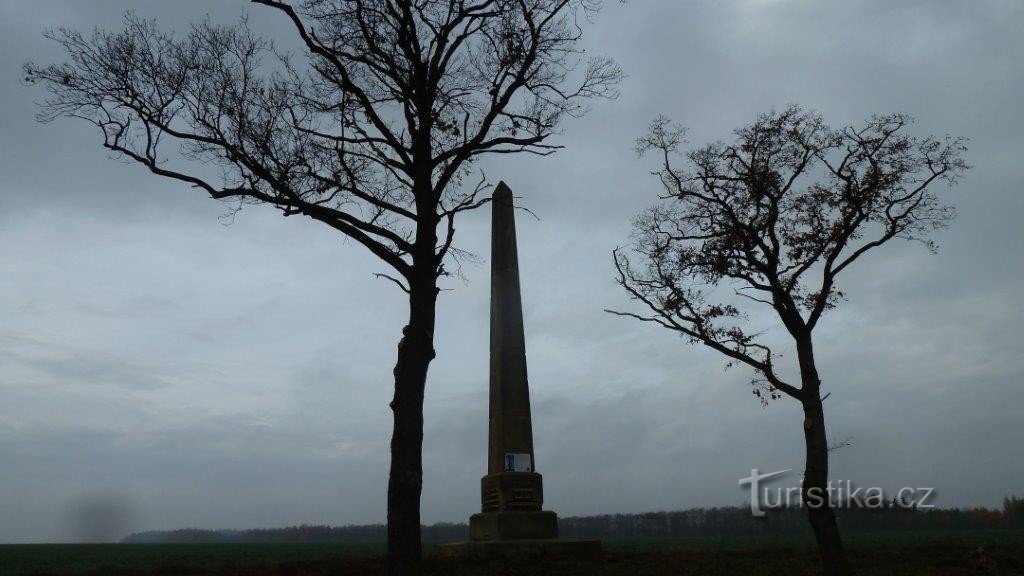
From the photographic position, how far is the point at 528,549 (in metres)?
14.6

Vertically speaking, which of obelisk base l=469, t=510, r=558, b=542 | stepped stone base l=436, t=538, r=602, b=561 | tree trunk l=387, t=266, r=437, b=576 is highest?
tree trunk l=387, t=266, r=437, b=576

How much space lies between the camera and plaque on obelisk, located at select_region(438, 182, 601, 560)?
1495 centimetres

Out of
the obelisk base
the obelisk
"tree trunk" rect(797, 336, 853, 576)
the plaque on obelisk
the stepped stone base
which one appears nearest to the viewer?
"tree trunk" rect(797, 336, 853, 576)

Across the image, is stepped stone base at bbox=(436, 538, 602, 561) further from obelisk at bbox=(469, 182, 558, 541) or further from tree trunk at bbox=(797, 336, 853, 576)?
tree trunk at bbox=(797, 336, 853, 576)

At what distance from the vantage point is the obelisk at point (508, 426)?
1545cm

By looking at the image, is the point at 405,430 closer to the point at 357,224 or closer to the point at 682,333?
the point at 357,224

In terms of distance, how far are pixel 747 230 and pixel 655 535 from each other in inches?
1850

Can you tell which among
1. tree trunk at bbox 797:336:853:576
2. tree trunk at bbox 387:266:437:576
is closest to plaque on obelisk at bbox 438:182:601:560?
tree trunk at bbox 797:336:853:576

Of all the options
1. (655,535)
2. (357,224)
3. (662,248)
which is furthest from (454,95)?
(655,535)

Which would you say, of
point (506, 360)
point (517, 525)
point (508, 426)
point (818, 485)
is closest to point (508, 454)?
point (508, 426)

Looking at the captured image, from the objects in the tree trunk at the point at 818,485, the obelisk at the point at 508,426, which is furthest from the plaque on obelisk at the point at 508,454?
the tree trunk at the point at 818,485

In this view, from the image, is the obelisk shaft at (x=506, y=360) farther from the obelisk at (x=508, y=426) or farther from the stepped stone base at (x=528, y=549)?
the stepped stone base at (x=528, y=549)

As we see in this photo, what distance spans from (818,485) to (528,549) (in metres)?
5.32

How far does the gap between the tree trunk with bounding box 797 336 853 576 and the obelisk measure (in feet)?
17.2
